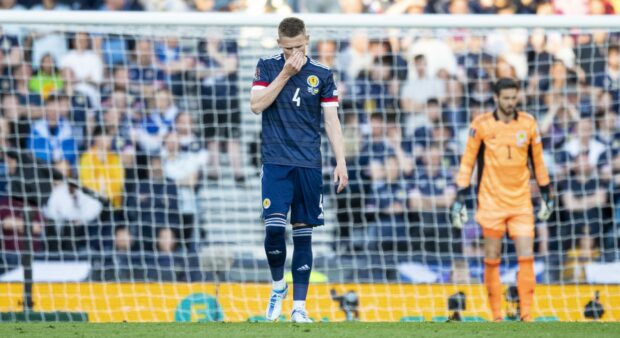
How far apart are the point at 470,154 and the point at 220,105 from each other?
3.86 m

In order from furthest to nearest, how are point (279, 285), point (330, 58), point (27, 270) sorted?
point (330, 58)
point (27, 270)
point (279, 285)

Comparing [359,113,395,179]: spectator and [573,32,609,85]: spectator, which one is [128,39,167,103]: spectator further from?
[573,32,609,85]: spectator

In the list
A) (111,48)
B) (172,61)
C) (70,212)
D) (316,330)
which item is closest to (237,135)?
(172,61)

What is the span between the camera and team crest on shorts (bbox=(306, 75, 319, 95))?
6.45 meters

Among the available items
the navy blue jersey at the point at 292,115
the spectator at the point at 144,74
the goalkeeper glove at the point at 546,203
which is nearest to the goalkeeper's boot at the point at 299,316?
the navy blue jersey at the point at 292,115

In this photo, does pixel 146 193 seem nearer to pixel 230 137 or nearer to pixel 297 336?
pixel 230 137

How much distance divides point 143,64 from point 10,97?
1.45 m

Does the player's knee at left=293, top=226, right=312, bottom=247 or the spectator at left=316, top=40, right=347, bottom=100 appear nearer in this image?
the player's knee at left=293, top=226, right=312, bottom=247

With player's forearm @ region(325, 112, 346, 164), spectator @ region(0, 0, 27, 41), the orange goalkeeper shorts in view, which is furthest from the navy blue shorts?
spectator @ region(0, 0, 27, 41)

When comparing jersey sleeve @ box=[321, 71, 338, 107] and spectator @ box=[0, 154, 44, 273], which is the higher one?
jersey sleeve @ box=[321, 71, 338, 107]

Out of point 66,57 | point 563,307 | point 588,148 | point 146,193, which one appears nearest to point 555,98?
point 588,148

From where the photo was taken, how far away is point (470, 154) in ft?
27.8

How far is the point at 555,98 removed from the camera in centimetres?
1110

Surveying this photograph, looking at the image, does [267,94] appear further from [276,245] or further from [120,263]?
[120,263]
